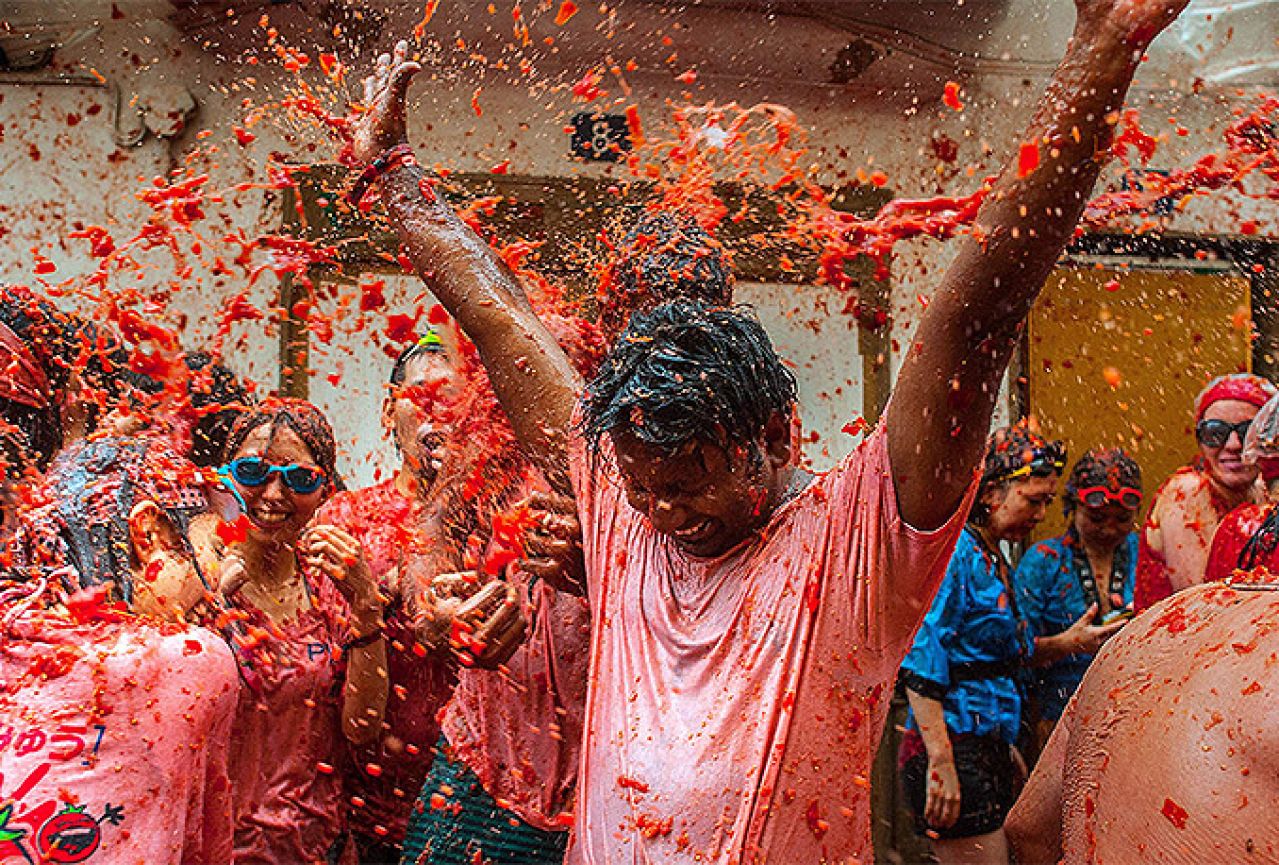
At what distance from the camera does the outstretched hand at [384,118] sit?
3.27m

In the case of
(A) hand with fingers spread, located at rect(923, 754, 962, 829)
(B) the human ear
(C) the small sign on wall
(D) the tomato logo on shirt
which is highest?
(C) the small sign on wall

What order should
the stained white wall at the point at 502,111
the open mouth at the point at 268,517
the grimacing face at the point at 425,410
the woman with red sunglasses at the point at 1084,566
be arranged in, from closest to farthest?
the open mouth at the point at 268,517
the grimacing face at the point at 425,410
the woman with red sunglasses at the point at 1084,566
the stained white wall at the point at 502,111

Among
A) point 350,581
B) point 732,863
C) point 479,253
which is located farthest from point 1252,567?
point 350,581

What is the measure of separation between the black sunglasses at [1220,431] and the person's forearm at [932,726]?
139cm

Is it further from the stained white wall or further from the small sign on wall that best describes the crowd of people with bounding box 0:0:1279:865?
the small sign on wall

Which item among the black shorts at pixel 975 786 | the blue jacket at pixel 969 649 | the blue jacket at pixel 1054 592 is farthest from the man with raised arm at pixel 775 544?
the blue jacket at pixel 1054 592

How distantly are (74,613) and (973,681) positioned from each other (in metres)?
3.29

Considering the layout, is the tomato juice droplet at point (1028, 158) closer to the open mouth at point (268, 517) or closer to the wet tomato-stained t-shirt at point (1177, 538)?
the open mouth at point (268, 517)

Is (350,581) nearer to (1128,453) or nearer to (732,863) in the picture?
(732,863)

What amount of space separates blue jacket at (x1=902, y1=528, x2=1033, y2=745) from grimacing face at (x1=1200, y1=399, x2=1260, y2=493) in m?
0.89

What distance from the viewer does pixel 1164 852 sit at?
2.14 meters

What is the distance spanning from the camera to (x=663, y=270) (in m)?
3.47

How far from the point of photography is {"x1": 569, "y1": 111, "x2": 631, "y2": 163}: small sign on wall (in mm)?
6133

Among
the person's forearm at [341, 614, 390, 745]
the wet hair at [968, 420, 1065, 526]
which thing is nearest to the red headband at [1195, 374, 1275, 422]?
the wet hair at [968, 420, 1065, 526]
